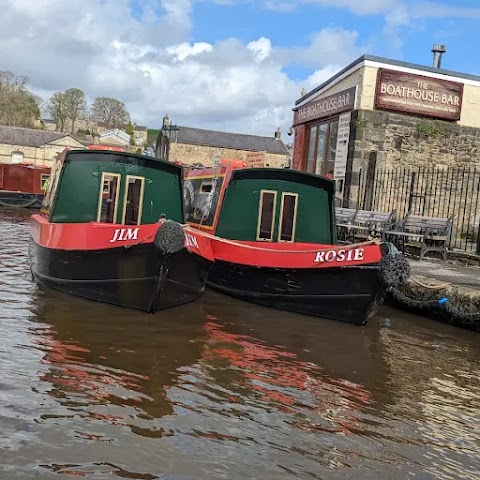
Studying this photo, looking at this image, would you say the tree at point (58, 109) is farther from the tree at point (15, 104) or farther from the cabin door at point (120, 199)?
the cabin door at point (120, 199)

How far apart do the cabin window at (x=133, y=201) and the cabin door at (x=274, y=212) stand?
1.89m

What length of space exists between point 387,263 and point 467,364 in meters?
1.61

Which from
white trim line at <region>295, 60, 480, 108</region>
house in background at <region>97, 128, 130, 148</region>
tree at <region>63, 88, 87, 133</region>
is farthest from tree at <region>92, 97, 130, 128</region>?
white trim line at <region>295, 60, 480, 108</region>

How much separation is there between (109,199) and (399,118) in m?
8.87

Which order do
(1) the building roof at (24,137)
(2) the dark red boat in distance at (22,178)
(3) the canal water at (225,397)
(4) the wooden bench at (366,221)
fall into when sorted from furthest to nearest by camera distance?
1. (1) the building roof at (24,137)
2. (2) the dark red boat in distance at (22,178)
3. (4) the wooden bench at (366,221)
4. (3) the canal water at (225,397)

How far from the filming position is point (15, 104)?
210 feet

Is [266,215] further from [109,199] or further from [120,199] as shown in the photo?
[109,199]

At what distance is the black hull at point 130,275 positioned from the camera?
733 cm

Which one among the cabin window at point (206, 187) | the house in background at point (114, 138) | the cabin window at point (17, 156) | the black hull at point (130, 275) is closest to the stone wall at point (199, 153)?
the cabin window at point (17, 156)

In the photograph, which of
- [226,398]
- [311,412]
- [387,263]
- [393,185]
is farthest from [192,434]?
[393,185]

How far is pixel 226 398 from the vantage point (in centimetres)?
458

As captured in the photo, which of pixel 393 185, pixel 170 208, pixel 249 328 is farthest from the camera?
pixel 393 185

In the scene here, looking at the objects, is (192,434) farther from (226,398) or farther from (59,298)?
(59,298)

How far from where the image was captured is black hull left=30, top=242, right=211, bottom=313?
7332mm
